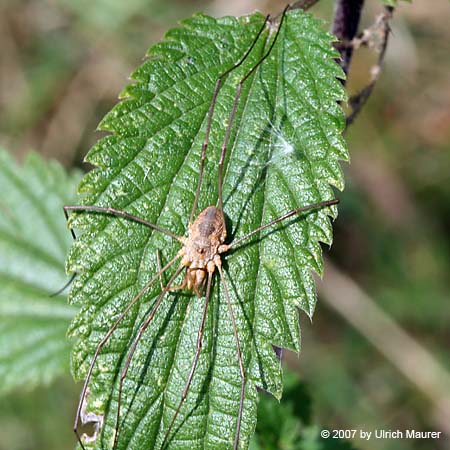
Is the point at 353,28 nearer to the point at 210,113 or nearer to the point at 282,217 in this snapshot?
the point at 210,113

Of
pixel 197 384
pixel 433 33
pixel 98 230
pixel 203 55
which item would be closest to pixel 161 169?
pixel 98 230

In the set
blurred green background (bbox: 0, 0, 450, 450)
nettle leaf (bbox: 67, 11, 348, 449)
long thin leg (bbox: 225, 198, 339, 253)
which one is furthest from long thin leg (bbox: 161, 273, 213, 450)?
blurred green background (bbox: 0, 0, 450, 450)

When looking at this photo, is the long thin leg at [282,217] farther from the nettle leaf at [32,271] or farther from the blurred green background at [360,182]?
the blurred green background at [360,182]

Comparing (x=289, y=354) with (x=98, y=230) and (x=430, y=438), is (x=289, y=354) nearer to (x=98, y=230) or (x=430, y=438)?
→ (x=430, y=438)

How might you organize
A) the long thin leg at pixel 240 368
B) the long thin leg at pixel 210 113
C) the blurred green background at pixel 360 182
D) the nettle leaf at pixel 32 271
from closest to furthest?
1. the long thin leg at pixel 240 368
2. the long thin leg at pixel 210 113
3. the nettle leaf at pixel 32 271
4. the blurred green background at pixel 360 182

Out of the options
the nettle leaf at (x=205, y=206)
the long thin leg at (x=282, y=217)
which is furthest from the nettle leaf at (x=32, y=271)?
the long thin leg at (x=282, y=217)

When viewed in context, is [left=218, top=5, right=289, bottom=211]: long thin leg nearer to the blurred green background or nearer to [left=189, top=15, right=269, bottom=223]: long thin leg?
[left=189, top=15, right=269, bottom=223]: long thin leg
